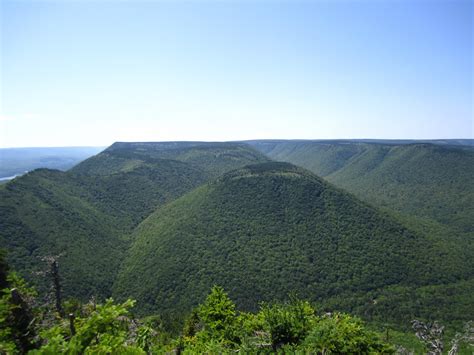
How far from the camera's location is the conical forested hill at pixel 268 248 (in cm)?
9994

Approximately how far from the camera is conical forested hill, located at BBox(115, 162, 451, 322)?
99.9 m

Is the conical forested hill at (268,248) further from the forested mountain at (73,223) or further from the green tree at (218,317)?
the green tree at (218,317)

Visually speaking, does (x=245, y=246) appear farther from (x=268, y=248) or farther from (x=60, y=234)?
(x=60, y=234)

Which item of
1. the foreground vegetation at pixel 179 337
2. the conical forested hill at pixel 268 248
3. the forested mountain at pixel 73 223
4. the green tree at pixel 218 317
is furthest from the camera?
the conical forested hill at pixel 268 248

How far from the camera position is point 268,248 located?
11838 cm

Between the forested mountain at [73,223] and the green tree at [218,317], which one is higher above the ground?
the green tree at [218,317]

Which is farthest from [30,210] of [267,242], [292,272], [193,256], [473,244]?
[473,244]

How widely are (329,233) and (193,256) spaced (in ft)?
192

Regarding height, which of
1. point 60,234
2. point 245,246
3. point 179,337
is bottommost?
point 245,246

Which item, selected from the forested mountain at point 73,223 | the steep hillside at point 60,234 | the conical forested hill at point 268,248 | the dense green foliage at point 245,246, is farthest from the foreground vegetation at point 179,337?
the conical forested hill at point 268,248

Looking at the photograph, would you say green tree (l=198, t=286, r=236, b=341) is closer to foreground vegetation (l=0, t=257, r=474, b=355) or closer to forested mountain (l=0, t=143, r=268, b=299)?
foreground vegetation (l=0, t=257, r=474, b=355)

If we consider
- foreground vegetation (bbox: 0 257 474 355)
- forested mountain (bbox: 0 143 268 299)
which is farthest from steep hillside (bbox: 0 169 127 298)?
foreground vegetation (bbox: 0 257 474 355)

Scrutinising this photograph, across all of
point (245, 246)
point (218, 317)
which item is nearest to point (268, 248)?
point (245, 246)

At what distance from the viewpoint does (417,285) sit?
356ft
